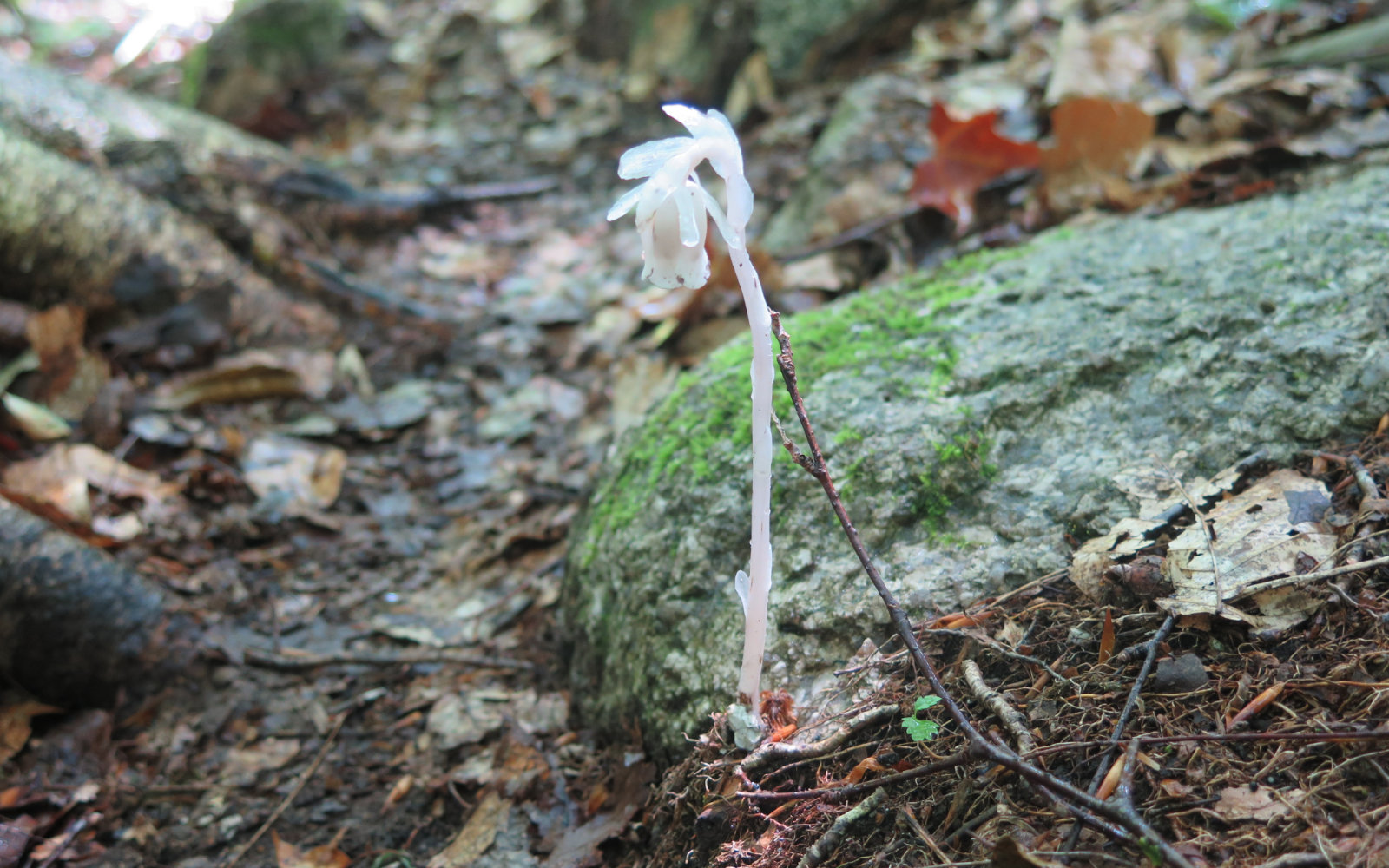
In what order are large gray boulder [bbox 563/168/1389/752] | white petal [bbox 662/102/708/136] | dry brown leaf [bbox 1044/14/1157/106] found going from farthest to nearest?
dry brown leaf [bbox 1044/14/1157/106], large gray boulder [bbox 563/168/1389/752], white petal [bbox 662/102/708/136]

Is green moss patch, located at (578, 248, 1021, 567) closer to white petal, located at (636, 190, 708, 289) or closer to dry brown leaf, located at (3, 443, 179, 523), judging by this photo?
white petal, located at (636, 190, 708, 289)

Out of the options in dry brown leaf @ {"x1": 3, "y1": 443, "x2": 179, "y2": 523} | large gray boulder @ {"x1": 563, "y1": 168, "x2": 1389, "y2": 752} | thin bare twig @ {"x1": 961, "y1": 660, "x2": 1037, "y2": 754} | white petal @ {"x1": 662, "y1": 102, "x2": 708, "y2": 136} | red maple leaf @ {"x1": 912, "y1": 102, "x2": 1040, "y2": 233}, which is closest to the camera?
white petal @ {"x1": 662, "y1": 102, "x2": 708, "y2": 136}

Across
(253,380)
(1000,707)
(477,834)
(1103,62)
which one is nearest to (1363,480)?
(1000,707)

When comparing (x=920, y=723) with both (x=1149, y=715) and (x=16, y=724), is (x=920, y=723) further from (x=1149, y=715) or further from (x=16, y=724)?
(x=16, y=724)

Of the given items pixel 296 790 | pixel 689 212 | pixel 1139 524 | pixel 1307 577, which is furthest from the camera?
pixel 296 790

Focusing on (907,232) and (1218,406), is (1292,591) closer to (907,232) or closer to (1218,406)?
Answer: (1218,406)

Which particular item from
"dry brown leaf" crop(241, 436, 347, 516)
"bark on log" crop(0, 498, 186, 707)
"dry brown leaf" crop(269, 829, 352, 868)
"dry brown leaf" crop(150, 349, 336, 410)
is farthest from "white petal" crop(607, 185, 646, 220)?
"dry brown leaf" crop(150, 349, 336, 410)
